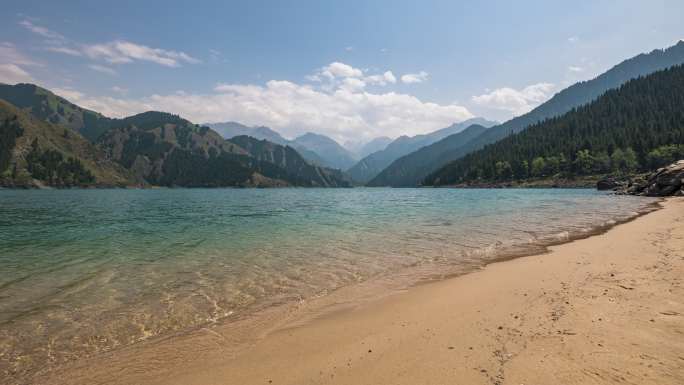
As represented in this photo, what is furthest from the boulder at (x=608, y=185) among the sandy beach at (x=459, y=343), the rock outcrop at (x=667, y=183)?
the sandy beach at (x=459, y=343)

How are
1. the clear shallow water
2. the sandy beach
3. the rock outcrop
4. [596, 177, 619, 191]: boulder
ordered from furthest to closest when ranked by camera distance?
[596, 177, 619, 191]: boulder
the rock outcrop
the clear shallow water
the sandy beach

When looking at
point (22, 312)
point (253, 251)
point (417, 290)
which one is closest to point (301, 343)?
point (417, 290)

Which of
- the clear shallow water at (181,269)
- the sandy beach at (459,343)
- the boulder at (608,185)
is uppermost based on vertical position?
the boulder at (608,185)

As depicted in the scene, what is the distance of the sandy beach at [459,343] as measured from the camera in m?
6.51

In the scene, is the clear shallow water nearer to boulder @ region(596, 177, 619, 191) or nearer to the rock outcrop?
the rock outcrop

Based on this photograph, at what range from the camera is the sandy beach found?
21.4ft

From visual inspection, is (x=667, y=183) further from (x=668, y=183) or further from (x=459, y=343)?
(x=459, y=343)

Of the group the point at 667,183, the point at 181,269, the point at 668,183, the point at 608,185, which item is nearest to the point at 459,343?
the point at 181,269

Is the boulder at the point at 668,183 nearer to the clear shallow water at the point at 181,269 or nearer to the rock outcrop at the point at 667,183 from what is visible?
the rock outcrop at the point at 667,183

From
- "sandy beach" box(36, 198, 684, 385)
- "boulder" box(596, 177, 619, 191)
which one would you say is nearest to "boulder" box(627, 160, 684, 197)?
"boulder" box(596, 177, 619, 191)

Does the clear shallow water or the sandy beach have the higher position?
the sandy beach

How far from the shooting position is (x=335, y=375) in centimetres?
694

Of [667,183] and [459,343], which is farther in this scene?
[667,183]

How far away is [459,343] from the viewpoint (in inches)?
316
